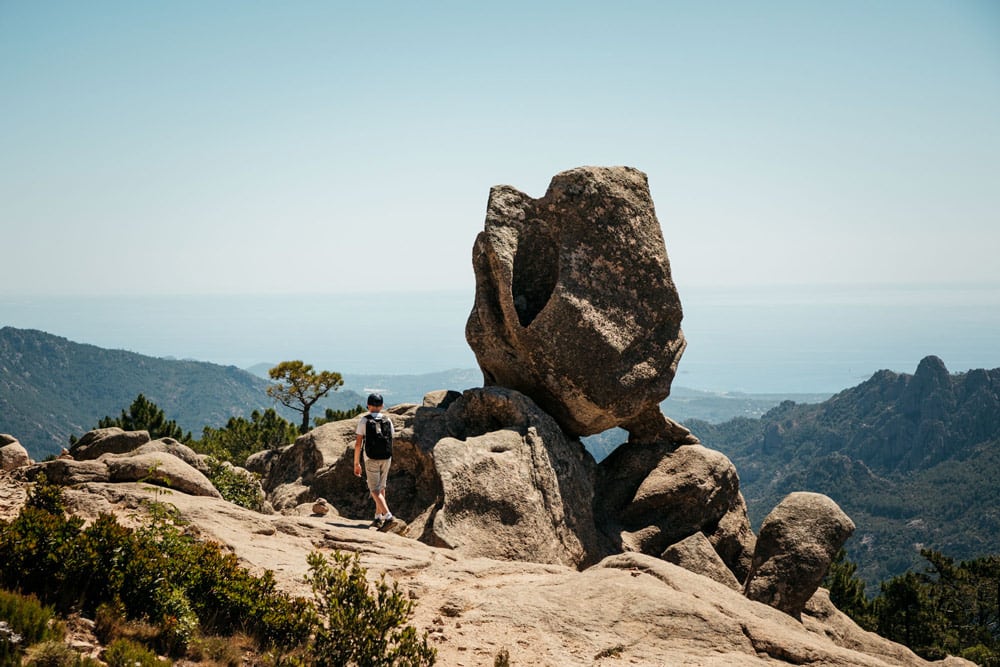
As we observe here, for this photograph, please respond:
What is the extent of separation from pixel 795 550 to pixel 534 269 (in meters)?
12.7

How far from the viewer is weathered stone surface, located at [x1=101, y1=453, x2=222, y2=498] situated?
16.4m

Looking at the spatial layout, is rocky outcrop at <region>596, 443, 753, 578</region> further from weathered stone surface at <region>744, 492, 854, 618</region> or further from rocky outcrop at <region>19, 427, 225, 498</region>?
rocky outcrop at <region>19, 427, 225, 498</region>

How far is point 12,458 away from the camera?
62.2 feet

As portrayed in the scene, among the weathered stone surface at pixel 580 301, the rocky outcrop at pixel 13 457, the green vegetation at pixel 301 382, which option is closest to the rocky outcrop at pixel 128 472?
the rocky outcrop at pixel 13 457

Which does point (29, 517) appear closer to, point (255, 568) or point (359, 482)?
point (255, 568)

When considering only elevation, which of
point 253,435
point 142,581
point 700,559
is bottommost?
point 253,435

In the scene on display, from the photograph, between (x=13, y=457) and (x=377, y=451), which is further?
(x=13, y=457)

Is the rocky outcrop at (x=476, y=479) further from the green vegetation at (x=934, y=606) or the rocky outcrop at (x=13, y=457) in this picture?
the green vegetation at (x=934, y=606)

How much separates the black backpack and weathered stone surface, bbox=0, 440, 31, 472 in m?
9.11

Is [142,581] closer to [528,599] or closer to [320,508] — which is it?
[528,599]

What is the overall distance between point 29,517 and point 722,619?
11.8 m

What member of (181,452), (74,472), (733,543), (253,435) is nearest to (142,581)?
(74,472)

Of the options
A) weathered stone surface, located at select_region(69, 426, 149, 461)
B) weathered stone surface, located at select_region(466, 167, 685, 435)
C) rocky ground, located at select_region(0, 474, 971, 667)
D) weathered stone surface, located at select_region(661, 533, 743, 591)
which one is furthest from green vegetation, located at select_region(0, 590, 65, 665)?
weathered stone surface, located at select_region(661, 533, 743, 591)

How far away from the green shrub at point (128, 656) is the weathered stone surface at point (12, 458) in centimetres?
1138
